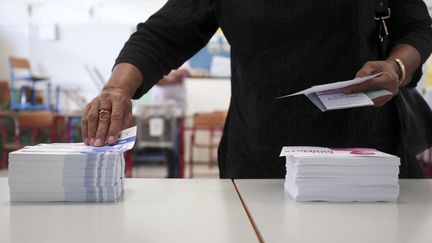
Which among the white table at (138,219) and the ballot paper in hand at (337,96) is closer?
the white table at (138,219)

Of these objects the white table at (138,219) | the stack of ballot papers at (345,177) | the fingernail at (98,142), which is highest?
the fingernail at (98,142)

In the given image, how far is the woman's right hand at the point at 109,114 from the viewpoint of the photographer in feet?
2.84

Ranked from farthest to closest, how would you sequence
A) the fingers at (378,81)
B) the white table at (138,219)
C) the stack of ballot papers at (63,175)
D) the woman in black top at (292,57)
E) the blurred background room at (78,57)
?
1. the blurred background room at (78,57)
2. the woman in black top at (292,57)
3. the fingers at (378,81)
4. the stack of ballot papers at (63,175)
5. the white table at (138,219)

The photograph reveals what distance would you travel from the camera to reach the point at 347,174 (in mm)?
750

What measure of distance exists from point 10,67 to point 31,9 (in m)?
1.12

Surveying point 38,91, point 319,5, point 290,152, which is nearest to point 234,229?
point 290,152

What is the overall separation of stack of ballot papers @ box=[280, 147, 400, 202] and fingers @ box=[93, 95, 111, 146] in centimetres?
40

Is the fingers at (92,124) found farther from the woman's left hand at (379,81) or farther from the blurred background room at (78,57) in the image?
the blurred background room at (78,57)

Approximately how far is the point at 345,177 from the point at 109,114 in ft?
1.66

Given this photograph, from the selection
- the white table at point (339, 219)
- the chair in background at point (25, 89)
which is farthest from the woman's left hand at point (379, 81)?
the chair in background at point (25, 89)

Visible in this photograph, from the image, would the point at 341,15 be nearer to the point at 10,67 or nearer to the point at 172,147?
the point at 172,147

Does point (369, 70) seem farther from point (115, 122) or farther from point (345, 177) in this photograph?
point (115, 122)

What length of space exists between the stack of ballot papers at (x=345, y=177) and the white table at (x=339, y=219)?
2 cm

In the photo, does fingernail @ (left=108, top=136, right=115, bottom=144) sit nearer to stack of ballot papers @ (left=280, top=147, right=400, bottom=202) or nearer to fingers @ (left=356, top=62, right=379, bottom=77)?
stack of ballot papers @ (left=280, top=147, right=400, bottom=202)
